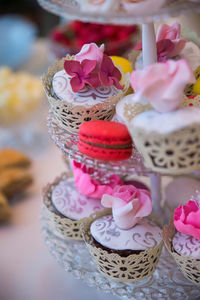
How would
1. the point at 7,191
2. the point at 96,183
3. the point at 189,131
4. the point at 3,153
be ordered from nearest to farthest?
the point at 189,131 → the point at 96,183 → the point at 7,191 → the point at 3,153

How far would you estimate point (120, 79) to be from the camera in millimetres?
909

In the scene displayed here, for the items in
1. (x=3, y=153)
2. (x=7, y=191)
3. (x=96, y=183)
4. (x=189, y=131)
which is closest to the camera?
(x=189, y=131)

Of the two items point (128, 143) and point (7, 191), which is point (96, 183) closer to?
point (128, 143)

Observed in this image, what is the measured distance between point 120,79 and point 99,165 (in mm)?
219

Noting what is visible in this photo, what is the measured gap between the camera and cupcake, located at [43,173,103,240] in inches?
39.7

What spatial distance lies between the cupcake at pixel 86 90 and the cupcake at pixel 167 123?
159 millimetres

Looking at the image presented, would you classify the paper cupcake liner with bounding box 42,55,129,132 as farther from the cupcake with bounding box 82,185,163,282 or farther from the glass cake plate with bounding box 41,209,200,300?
the glass cake plate with bounding box 41,209,200,300

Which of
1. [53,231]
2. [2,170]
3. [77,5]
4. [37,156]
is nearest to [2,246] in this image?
[53,231]

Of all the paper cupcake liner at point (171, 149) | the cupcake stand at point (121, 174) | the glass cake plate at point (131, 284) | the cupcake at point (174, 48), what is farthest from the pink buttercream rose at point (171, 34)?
the glass cake plate at point (131, 284)

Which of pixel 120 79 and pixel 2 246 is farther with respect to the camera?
pixel 2 246

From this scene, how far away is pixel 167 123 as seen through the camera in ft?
2.27

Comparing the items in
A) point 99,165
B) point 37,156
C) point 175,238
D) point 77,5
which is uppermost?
point 77,5

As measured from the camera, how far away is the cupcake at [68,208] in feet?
3.31

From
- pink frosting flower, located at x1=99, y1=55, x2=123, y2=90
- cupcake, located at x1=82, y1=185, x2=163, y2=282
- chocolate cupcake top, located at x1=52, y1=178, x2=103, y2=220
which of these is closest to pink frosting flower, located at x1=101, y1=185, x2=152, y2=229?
cupcake, located at x1=82, y1=185, x2=163, y2=282
